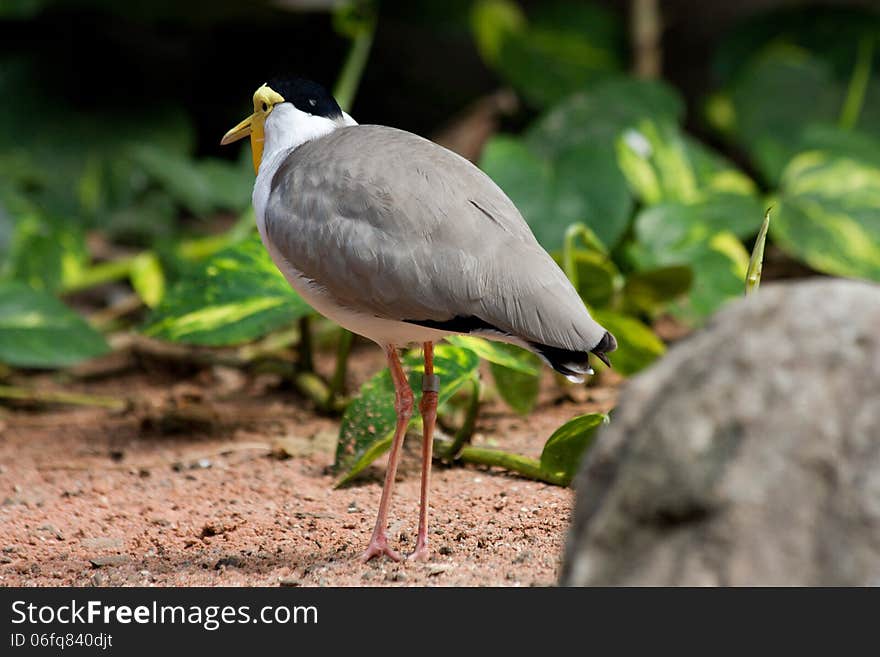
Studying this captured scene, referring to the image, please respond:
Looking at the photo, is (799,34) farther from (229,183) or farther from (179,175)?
(179,175)

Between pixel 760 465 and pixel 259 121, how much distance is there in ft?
5.31

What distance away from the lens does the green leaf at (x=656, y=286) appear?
3.56 m

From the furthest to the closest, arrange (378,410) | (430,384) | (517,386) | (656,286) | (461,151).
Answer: (461,151) → (656,286) → (517,386) → (378,410) → (430,384)

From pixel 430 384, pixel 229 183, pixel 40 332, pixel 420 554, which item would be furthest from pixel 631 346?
pixel 229 183

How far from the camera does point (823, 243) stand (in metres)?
3.95

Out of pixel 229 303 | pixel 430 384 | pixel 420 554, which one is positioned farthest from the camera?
pixel 229 303

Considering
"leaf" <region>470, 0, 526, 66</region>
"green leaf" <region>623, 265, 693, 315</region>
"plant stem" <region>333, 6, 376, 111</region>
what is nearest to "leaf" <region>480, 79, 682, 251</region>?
"green leaf" <region>623, 265, 693, 315</region>

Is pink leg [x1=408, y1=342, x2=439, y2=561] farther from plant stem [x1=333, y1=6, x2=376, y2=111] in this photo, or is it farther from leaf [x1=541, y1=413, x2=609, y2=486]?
plant stem [x1=333, y1=6, x2=376, y2=111]

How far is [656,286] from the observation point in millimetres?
3621

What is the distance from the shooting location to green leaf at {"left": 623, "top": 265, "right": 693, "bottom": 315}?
3.56 metres

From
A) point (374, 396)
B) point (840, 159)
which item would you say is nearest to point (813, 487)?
point (374, 396)

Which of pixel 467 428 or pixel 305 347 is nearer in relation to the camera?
pixel 467 428

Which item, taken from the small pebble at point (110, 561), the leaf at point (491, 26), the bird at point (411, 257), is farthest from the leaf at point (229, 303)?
the leaf at point (491, 26)
